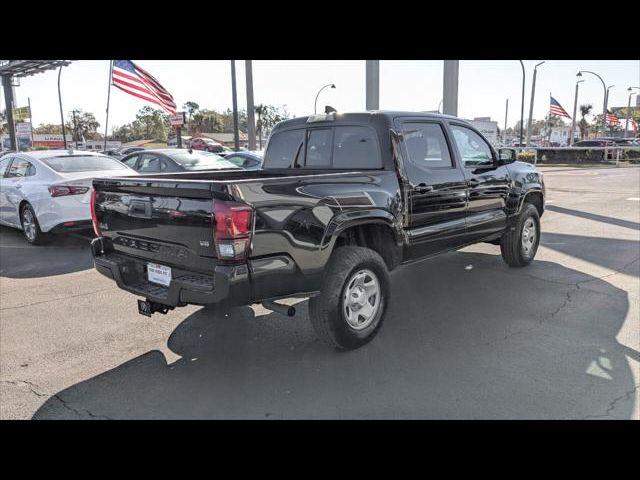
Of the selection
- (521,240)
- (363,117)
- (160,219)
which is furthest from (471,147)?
(160,219)

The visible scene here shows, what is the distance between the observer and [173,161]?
33.1 ft

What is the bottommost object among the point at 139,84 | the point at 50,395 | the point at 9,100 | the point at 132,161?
the point at 50,395

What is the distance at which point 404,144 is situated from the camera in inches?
176

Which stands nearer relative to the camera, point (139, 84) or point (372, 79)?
point (372, 79)

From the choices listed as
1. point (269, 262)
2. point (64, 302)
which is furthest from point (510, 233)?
point (64, 302)

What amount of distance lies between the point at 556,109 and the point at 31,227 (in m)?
32.3

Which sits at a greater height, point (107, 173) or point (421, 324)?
point (107, 173)

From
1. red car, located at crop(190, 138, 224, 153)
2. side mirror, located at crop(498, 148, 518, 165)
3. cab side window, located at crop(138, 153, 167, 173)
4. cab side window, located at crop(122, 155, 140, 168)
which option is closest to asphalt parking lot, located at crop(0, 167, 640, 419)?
side mirror, located at crop(498, 148, 518, 165)

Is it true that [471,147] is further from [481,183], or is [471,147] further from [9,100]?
[9,100]

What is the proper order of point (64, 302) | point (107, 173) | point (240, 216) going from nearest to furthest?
point (240, 216), point (64, 302), point (107, 173)

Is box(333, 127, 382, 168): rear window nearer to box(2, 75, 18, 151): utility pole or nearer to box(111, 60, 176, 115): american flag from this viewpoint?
box(111, 60, 176, 115): american flag

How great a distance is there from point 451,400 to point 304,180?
5.84 ft

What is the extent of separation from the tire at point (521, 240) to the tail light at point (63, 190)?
6213mm
